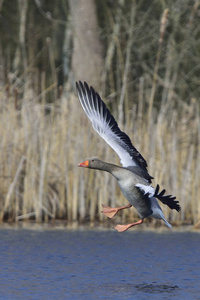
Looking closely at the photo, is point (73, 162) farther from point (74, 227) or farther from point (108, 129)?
point (108, 129)

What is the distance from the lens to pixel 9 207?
10.3 meters

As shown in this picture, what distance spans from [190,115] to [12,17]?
35.3 feet

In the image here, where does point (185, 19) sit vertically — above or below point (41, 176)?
above

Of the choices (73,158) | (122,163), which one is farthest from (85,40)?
(122,163)

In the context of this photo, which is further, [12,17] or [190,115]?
[12,17]

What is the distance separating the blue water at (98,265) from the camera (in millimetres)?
6203

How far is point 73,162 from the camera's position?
1041cm

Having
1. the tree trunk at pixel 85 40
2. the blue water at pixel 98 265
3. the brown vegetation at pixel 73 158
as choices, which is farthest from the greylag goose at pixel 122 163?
the tree trunk at pixel 85 40

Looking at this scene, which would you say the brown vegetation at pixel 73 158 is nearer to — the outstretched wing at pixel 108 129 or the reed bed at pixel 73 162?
the reed bed at pixel 73 162

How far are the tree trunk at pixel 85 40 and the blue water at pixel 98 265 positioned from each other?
5854 millimetres

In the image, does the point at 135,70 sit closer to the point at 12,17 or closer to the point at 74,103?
the point at 12,17

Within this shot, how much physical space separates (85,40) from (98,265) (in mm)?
8513

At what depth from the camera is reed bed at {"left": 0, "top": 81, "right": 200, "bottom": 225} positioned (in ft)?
33.6

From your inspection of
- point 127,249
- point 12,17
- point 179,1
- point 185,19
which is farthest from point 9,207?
point 12,17
